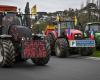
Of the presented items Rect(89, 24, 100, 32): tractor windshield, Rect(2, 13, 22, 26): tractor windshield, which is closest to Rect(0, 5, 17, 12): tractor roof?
Rect(2, 13, 22, 26): tractor windshield

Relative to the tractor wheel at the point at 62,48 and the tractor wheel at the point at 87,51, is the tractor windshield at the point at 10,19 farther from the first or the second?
the tractor wheel at the point at 87,51

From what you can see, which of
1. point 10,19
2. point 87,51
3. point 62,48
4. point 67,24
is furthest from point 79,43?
point 10,19

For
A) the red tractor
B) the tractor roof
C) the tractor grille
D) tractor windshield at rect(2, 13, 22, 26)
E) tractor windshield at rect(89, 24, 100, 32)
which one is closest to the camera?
tractor windshield at rect(2, 13, 22, 26)

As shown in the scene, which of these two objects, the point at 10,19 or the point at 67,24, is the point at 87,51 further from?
the point at 10,19

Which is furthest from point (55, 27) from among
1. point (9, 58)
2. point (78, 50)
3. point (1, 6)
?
point (9, 58)

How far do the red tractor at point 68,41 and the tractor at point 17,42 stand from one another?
4258 millimetres

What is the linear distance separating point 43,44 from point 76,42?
5.62 m

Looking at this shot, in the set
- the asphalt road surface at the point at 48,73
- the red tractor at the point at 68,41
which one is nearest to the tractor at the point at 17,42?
the asphalt road surface at the point at 48,73

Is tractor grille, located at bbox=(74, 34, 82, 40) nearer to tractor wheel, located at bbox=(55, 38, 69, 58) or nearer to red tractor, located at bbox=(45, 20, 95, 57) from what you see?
red tractor, located at bbox=(45, 20, 95, 57)

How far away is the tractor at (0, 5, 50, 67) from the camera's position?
52.0 ft

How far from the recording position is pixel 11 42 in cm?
1622

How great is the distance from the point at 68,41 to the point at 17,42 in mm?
5974

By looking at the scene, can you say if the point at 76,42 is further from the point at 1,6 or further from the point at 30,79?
the point at 30,79

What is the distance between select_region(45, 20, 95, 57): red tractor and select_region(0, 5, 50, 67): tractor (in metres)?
4.26
